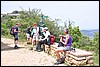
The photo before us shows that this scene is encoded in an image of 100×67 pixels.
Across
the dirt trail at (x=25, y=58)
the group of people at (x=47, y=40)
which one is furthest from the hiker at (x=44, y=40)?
the dirt trail at (x=25, y=58)

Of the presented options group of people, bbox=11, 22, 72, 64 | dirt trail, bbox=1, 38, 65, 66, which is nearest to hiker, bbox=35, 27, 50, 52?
group of people, bbox=11, 22, 72, 64

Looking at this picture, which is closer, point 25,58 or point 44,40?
point 25,58

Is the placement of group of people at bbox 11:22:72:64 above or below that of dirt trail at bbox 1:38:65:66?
above

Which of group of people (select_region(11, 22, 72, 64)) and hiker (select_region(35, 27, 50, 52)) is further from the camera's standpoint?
hiker (select_region(35, 27, 50, 52))

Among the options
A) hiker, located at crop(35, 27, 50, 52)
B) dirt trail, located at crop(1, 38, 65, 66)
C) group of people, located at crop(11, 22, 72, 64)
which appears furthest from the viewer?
hiker, located at crop(35, 27, 50, 52)

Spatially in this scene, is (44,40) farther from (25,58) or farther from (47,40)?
(25,58)

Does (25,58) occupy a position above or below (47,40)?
below

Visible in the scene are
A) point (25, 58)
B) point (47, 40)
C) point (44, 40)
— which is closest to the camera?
point (25, 58)

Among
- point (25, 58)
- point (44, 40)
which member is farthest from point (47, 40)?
point (25, 58)

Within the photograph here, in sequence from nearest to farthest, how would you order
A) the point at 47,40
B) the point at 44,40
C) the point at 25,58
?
the point at 25,58
the point at 47,40
the point at 44,40

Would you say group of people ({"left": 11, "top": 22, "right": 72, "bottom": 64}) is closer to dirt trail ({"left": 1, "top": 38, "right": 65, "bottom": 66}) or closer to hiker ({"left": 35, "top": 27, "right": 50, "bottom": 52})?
hiker ({"left": 35, "top": 27, "right": 50, "bottom": 52})

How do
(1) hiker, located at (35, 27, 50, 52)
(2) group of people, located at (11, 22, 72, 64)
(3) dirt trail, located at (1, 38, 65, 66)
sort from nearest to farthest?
(2) group of people, located at (11, 22, 72, 64)
(3) dirt trail, located at (1, 38, 65, 66)
(1) hiker, located at (35, 27, 50, 52)

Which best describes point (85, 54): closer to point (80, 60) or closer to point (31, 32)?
point (80, 60)

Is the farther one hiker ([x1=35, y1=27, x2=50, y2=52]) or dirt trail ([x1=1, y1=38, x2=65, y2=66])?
hiker ([x1=35, y1=27, x2=50, y2=52])
